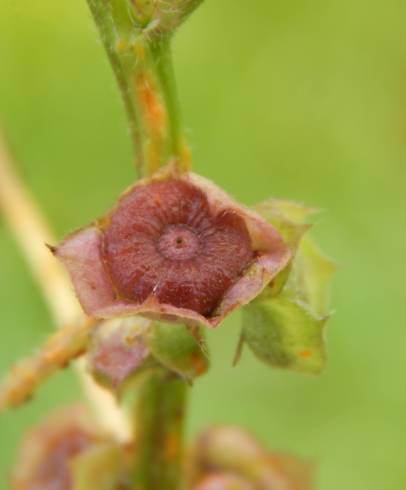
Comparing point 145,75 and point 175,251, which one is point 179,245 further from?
point 145,75

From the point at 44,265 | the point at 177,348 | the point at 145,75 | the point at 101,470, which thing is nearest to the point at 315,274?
the point at 177,348

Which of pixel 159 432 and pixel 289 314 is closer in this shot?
pixel 289 314

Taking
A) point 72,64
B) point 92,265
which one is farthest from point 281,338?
point 72,64

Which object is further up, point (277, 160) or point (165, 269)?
point (165, 269)

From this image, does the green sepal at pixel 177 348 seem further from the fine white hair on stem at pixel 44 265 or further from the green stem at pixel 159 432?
A: the fine white hair on stem at pixel 44 265

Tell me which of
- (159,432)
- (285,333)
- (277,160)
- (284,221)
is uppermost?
(284,221)

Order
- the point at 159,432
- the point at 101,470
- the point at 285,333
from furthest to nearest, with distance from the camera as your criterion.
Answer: the point at 101,470 < the point at 159,432 < the point at 285,333

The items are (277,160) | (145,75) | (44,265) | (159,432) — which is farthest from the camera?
(277,160)
